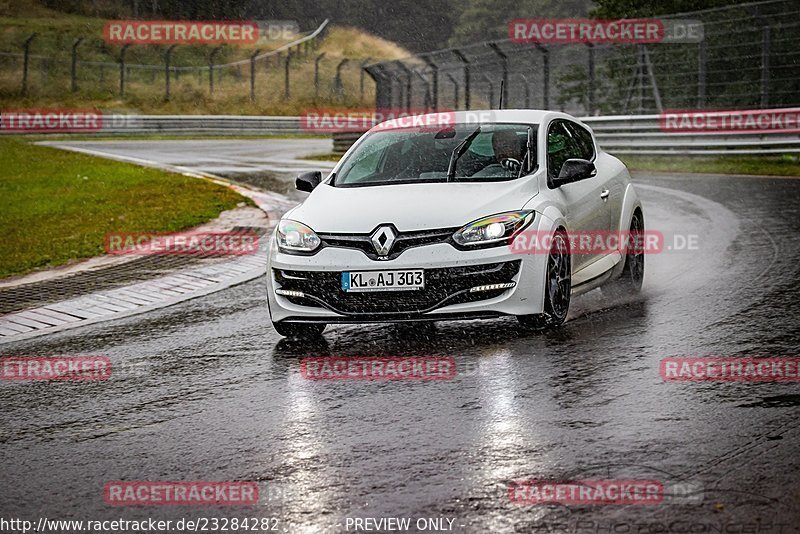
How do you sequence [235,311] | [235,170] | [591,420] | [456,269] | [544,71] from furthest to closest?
[544,71], [235,170], [235,311], [456,269], [591,420]

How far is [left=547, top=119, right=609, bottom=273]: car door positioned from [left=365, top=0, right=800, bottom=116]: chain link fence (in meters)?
16.9

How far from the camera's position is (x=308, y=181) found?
9602mm

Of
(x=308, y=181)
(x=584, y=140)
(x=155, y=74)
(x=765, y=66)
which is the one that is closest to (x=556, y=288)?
(x=308, y=181)

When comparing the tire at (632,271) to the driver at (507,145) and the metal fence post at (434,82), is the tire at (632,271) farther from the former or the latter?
the metal fence post at (434,82)

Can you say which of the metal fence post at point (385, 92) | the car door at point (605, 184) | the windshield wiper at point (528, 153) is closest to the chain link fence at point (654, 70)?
the metal fence post at point (385, 92)

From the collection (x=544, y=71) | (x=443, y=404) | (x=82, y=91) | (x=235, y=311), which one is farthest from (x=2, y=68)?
(x=443, y=404)

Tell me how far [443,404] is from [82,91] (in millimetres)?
55781

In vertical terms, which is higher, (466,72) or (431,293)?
(466,72)

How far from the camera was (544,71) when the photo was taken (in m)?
30.2

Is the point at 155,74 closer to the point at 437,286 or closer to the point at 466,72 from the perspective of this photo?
the point at 466,72

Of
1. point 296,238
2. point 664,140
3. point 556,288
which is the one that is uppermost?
point 296,238

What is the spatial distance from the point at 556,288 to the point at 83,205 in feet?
37.9

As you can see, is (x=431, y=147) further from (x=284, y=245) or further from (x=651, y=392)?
(x=651, y=392)

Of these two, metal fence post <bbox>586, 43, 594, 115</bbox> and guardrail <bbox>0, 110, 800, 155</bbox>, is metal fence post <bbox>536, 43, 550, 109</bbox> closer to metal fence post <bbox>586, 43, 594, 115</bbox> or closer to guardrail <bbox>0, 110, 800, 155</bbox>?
metal fence post <bbox>586, 43, 594, 115</bbox>
